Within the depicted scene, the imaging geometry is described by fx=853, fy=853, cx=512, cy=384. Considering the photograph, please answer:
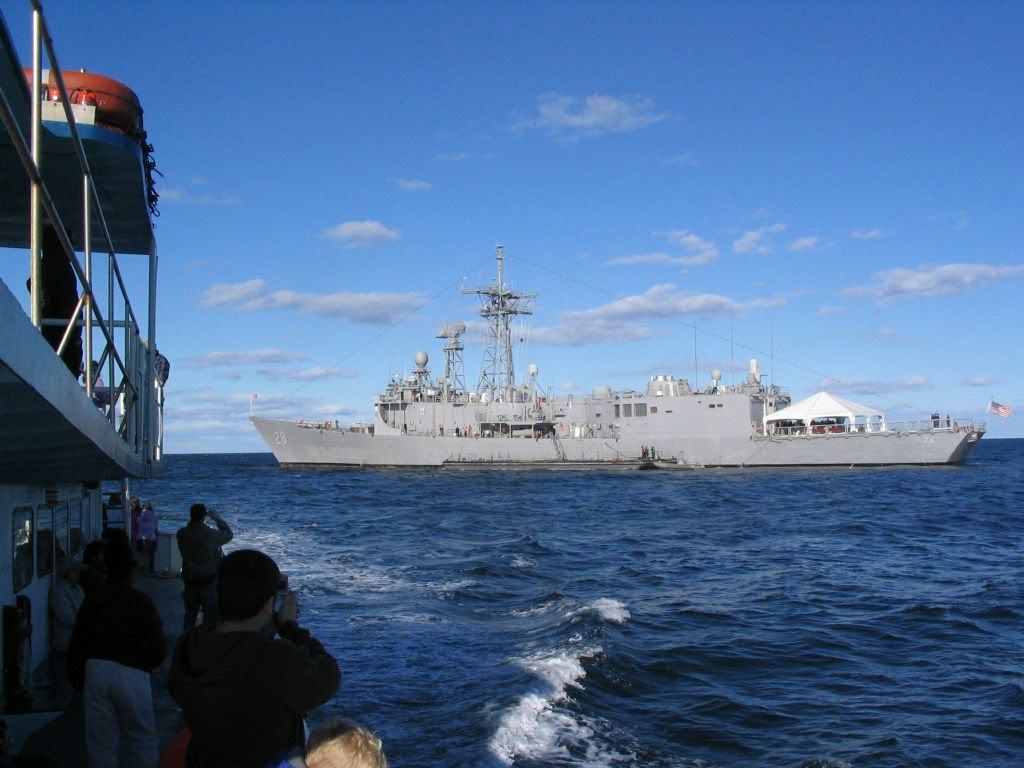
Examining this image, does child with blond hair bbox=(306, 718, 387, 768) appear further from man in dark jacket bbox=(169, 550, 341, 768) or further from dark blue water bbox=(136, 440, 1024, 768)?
dark blue water bbox=(136, 440, 1024, 768)

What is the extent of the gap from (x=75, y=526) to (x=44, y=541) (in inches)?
58.6

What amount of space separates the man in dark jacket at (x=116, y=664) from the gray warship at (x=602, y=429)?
2281 inches

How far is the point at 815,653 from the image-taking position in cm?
1065

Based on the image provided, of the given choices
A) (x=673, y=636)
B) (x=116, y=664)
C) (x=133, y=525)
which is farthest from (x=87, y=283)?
(x=133, y=525)

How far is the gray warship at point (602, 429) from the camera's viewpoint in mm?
60031

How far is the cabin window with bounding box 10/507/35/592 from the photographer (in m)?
6.45

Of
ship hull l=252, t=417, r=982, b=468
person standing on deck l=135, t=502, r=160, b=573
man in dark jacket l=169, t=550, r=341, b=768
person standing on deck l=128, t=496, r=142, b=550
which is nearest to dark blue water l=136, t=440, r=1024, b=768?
person standing on deck l=135, t=502, r=160, b=573

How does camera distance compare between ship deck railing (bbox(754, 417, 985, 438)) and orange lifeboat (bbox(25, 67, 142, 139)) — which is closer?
orange lifeboat (bbox(25, 67, 142, 139))

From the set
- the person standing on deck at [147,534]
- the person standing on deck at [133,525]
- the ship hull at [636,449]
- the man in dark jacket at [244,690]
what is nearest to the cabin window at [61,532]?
the person standing on deck at [133,525]

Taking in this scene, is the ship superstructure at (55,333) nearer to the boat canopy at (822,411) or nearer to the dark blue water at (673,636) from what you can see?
the dark blue water at (673,636)

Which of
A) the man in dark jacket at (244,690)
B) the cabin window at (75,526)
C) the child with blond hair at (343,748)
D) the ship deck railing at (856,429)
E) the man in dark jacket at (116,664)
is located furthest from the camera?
the ship deck railing at (856,429)

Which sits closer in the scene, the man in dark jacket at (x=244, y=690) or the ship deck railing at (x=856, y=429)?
the man in dark jacket at (x=244, y=690)

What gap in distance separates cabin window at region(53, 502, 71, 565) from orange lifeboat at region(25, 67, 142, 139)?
3497mm

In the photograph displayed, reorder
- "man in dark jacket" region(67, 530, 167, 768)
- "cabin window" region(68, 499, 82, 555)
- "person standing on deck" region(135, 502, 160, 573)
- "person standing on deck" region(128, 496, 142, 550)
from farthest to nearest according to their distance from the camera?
"person standing on deck" region(128, 496, 142, 550), "person standing on deck" region(135, 502, 160, 573), "cabin window" region(68, 499, 82, 555), "man in dark jacket" region(67, 530, 167, 768)
